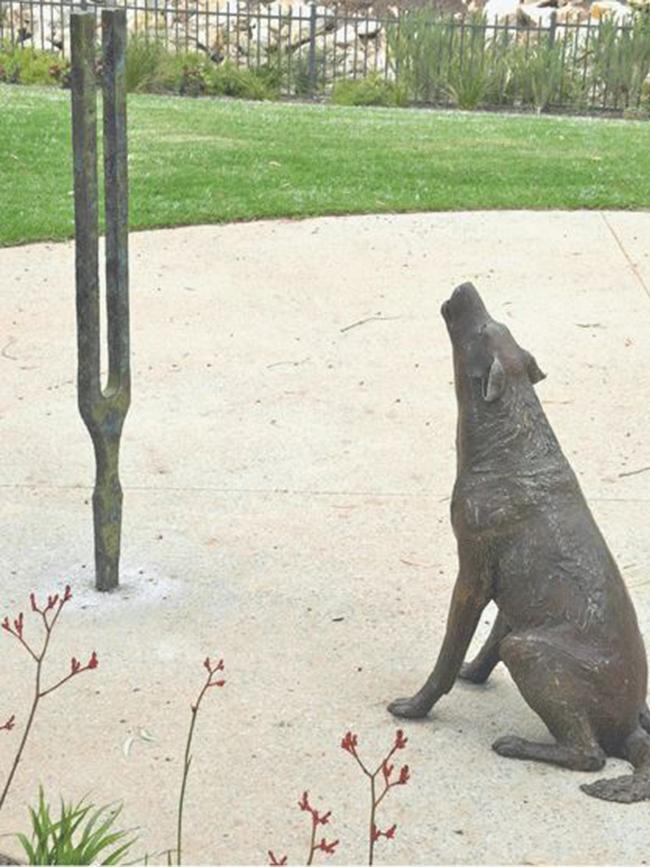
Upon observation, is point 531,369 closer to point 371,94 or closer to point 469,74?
point 371,94

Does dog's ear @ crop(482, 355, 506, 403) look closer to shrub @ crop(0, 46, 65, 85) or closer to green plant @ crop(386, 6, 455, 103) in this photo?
green plant @ crop(386, 6, 455, 103)

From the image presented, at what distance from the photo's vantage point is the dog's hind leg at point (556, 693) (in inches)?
165

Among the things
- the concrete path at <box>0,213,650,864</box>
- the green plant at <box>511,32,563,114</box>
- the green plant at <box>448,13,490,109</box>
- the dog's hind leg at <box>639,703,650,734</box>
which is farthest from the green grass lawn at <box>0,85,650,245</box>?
the dog's hind leg at <box>639,703,650,734</box>

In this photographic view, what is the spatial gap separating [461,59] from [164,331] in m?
11.4

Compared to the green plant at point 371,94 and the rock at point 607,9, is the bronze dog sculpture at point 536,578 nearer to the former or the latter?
the green plant at point 371,94

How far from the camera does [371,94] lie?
18938mm

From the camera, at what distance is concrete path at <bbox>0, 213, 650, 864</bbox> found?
4191 millimetres

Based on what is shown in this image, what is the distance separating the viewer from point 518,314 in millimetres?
8633

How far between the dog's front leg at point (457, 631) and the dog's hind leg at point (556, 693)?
0.12 m

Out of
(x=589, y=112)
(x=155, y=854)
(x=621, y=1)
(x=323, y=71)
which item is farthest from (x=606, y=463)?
(x=621, y=1)

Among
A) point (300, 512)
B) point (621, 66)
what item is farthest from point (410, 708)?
point (621, 66)

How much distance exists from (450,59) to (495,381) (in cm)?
1551

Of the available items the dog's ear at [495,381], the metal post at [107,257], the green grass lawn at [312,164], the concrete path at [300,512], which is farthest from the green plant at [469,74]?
the dog's ear at [495,381]

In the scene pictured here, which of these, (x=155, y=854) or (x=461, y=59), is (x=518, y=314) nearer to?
(x=155, y=854)
